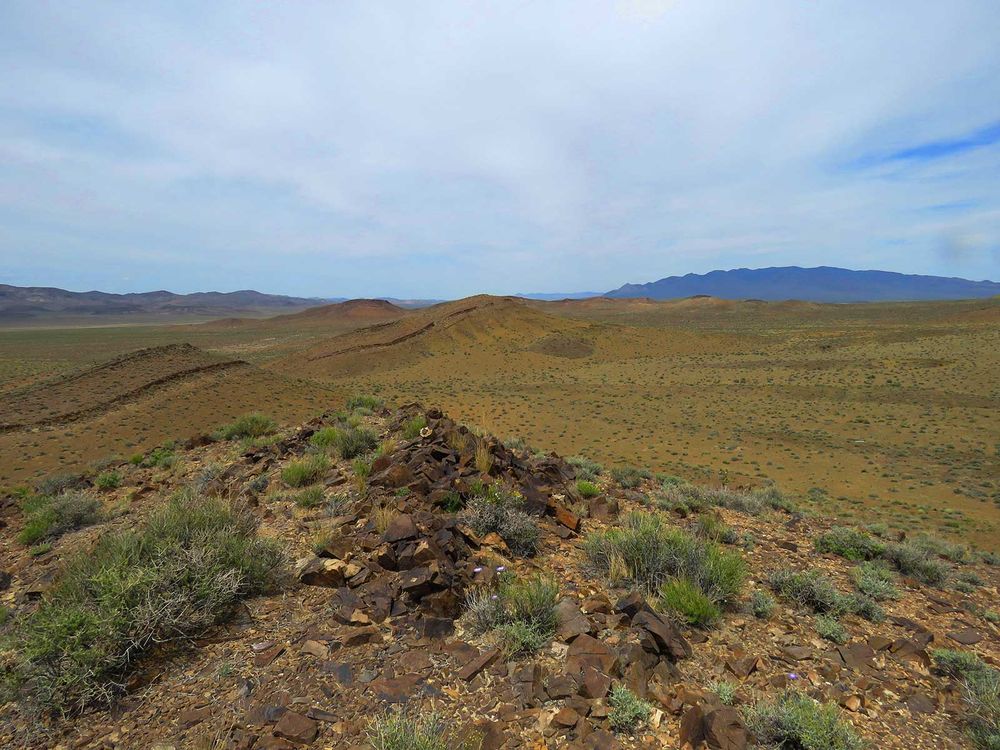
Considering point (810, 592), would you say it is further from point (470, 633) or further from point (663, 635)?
point (470, 633)

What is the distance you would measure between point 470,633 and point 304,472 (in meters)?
4.15

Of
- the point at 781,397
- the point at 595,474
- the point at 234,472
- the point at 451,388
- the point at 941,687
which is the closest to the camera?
the point at 941,687

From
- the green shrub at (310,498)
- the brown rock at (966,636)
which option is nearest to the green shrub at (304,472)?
the green shrub at (310,498)

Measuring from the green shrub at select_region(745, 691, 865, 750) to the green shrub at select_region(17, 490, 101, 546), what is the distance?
26.8 feet

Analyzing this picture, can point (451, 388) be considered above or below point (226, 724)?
below

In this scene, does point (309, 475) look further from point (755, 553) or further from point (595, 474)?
point (755, 553)

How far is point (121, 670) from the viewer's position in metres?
3.38

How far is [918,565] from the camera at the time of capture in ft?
19.1

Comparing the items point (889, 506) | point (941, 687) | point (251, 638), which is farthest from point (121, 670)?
point (889, 506)

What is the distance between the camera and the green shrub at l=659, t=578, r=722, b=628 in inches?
160

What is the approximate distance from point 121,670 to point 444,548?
247 cm

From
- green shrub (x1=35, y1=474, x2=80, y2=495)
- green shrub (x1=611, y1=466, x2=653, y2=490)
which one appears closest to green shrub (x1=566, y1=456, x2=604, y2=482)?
green shrub (x1=611, y1=466, x2=653, y2=490)

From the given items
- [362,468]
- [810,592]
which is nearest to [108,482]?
[362,468]

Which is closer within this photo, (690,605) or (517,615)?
(517,615)
